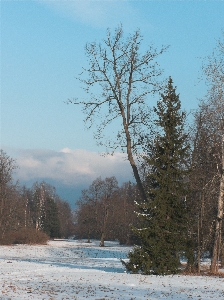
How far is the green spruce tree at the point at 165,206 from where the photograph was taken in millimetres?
20062

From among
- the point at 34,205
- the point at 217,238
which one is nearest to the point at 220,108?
the point at 217,238

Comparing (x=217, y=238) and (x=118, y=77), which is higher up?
(x=118, y=77)

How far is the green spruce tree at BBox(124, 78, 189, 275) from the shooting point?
20.1 meters

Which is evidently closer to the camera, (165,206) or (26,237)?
(165,206)

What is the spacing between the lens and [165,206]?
806 inches

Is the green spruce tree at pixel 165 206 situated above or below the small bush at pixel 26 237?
above

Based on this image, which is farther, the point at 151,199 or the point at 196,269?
the point at 196,269

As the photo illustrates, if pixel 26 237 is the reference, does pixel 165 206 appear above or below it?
above

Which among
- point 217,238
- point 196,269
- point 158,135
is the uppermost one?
point 158,135

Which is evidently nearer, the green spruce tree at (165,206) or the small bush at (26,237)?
the green spruce tree at (165,206)

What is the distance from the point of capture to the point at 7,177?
5716 cm

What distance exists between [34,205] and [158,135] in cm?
7640

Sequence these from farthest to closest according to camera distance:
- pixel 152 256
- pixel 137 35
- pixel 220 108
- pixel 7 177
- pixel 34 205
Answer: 1. pixel 34 205
2. pixel 7 177
3. pixel 137 35
4. pixel 220 108
5. pixel 152 256

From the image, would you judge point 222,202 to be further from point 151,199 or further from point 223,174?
point 151,199
